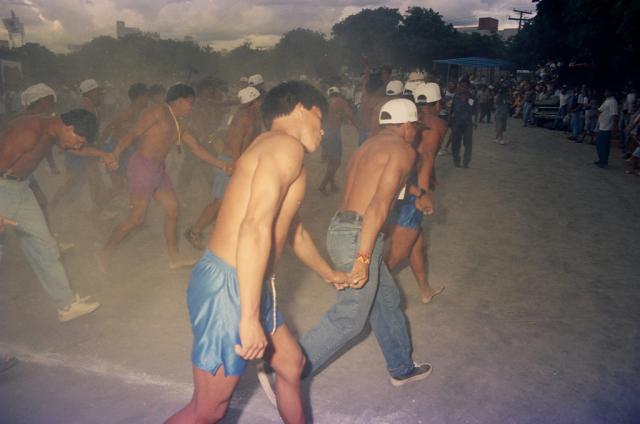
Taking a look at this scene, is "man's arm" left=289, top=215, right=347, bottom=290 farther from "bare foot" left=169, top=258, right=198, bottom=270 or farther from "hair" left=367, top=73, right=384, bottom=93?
"hair" left=367, top=73, right=384, bottom=93

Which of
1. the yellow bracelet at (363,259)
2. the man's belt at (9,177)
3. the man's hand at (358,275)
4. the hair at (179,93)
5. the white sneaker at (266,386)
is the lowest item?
the white sneaker at (266,386)

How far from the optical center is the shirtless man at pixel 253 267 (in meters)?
2.17

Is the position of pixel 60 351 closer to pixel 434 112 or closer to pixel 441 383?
pixel 441 383

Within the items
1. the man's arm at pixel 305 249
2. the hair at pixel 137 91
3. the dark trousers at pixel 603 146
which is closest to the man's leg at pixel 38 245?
the man's arm at pixel 305 249

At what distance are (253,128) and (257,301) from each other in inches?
170

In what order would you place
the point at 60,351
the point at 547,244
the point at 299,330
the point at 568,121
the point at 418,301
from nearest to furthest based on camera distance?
the point at 60,351
the point at 299,330
the point at 418,301
the point at 547,244
the point at 568,121

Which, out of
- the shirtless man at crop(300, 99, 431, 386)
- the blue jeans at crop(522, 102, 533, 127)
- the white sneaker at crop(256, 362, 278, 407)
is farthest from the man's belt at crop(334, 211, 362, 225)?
the blue jeans at crop(522, 102, 533, 127)

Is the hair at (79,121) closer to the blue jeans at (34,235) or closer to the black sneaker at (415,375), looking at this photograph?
the blue jeans at (34,235)

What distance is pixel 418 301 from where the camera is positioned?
5098 mm

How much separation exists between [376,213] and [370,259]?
0.92ft

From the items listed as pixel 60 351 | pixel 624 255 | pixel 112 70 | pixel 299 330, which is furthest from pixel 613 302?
pixel 112 70

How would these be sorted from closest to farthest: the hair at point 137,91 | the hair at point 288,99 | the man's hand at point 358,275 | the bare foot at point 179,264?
the hair at point 288,99 → the man's hand at point 358,275 → the bare foot at point 179,264 → the hair at point 137,91

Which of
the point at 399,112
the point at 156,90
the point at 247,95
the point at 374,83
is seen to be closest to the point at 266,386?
the point at 399,112

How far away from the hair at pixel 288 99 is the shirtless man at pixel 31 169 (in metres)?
2.23
